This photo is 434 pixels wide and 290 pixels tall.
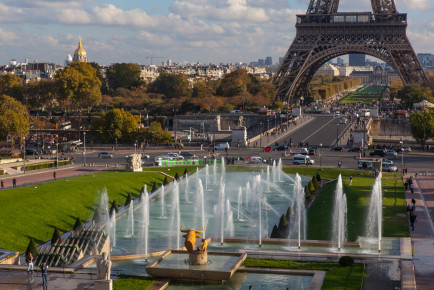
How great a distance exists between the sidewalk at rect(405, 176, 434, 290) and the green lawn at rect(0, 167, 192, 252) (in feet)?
69.1

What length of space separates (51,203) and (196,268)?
20.0 m

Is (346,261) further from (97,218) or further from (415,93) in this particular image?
(415,93)

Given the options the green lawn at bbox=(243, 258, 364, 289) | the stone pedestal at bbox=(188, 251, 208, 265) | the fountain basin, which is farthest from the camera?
the stone pedestal at bbox=(188, 251, 208, 265)

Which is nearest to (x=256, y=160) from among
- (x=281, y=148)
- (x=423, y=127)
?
(x=281, y=148)

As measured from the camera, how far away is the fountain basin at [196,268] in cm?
2975

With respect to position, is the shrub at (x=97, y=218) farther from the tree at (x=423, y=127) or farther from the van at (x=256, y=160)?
the tree at (x=423, y=127)

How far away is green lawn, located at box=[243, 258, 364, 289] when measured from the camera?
28.6 metres

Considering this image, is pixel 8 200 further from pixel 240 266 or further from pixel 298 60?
pixel 298 60

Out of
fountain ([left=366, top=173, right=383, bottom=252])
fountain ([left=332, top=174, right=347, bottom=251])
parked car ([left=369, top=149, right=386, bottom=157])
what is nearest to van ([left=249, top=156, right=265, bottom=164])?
parked car ([left=369, top=149, right=386, bottom=157])

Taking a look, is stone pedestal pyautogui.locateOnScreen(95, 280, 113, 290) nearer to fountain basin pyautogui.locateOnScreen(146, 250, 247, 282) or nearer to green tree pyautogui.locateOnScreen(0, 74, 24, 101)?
fountain basin pyautogui.locateOnScreen(146, 250, 247, 282)

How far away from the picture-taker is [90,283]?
28.8 m

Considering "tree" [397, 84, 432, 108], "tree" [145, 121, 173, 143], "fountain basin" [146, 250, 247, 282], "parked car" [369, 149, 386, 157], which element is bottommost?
"fountain basin" [146, 250, 247, 282]

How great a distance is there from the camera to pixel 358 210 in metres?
46.0

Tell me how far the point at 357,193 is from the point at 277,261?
20.6 metres
